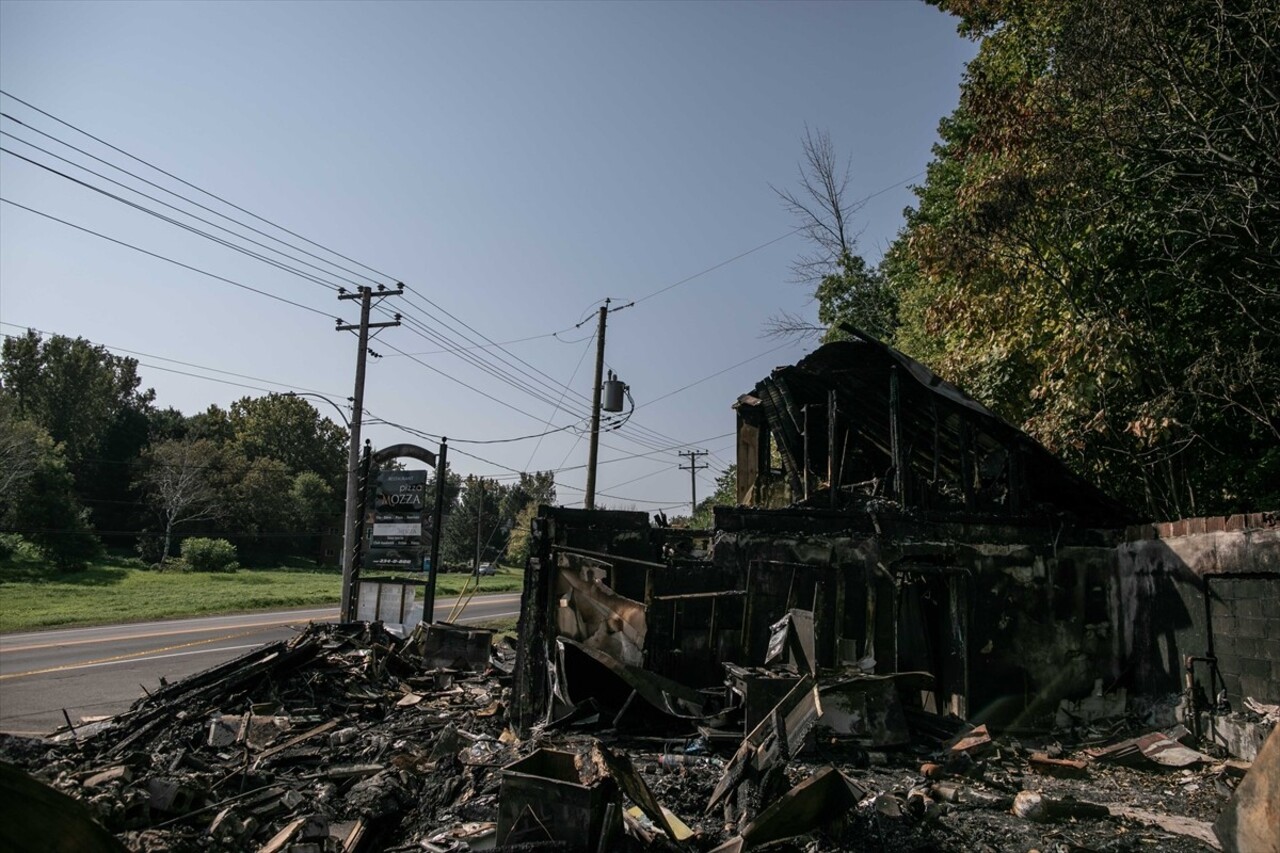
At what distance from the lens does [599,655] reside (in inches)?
343

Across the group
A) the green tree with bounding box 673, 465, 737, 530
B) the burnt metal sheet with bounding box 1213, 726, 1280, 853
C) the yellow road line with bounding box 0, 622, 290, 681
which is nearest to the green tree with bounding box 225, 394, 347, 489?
the green tree with bounding box 673, 465, 737, 530

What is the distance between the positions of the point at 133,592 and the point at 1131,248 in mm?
38262

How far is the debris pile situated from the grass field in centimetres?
1959

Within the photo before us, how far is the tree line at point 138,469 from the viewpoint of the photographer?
40.7 metres

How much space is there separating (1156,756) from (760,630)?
4.10 metres

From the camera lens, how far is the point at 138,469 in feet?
171

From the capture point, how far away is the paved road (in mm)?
12555

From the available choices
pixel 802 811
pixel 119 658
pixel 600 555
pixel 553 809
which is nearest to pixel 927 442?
pixel 600 555

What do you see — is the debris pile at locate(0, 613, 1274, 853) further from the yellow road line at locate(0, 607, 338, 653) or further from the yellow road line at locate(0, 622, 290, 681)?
the yellow road line at locate(0, 607, 338, 653)

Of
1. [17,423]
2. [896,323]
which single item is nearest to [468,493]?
[17,423]

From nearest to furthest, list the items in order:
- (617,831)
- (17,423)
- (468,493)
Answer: (617,831) → (17,423) → (468,493)

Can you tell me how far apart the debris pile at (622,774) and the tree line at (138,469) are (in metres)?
34.9

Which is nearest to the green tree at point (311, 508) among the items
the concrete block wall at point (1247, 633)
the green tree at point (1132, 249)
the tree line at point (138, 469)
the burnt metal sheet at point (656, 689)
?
the tree line at point (138, 469)

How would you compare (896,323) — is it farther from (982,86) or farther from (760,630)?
(760,630)
